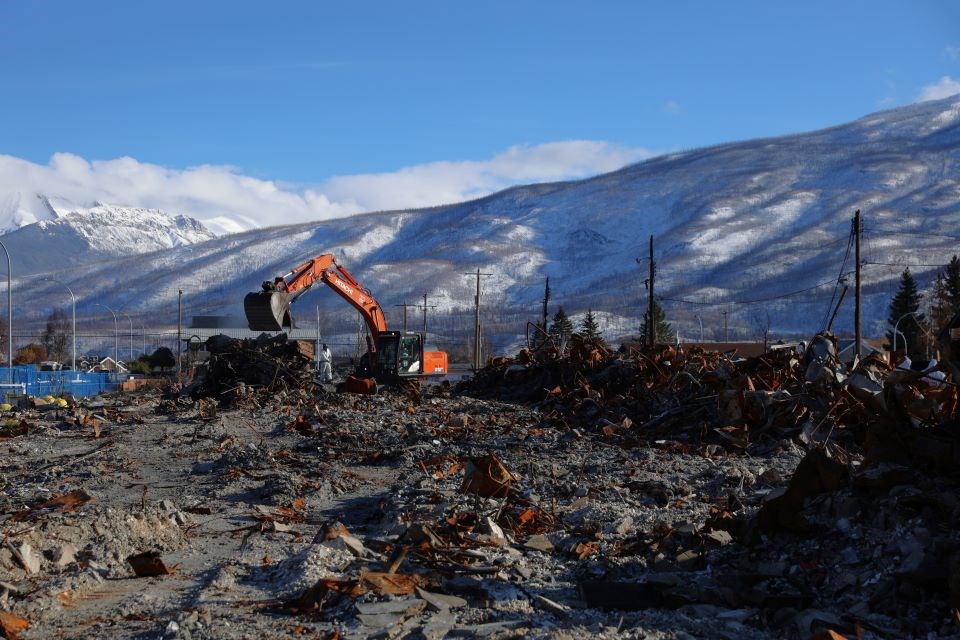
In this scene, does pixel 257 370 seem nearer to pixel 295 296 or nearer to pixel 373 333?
pixel 295 296

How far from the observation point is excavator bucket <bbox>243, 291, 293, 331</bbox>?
2303 cm

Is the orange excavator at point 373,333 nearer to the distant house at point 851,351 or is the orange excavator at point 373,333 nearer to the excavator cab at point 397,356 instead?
the excavator cab at point 397,356

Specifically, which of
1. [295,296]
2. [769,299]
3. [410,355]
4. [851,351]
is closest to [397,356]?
[410,355]

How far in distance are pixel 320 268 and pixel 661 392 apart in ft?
38.9

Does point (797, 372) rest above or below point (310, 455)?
above

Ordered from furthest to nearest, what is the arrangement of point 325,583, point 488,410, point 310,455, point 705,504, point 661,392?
point 488,410
point 661,392
point 310,455
point 705,504
point 325,583

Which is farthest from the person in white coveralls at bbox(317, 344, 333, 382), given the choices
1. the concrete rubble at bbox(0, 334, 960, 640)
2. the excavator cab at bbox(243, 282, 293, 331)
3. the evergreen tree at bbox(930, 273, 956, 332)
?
the evergreen tree at bbox(930, 273, 956, 332)

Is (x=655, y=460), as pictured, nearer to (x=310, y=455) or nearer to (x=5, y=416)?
(x=310, y=455)

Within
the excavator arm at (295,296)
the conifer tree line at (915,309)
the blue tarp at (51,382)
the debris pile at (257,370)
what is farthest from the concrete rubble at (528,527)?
the conifer tree line at (915,309)

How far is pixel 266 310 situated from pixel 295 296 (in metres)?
2.66

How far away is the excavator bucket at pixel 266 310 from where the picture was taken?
75.6 feet

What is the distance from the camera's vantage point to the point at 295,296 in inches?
1010

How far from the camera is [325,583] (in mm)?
7270

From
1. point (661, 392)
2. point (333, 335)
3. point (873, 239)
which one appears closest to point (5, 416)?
point (661, 392)
